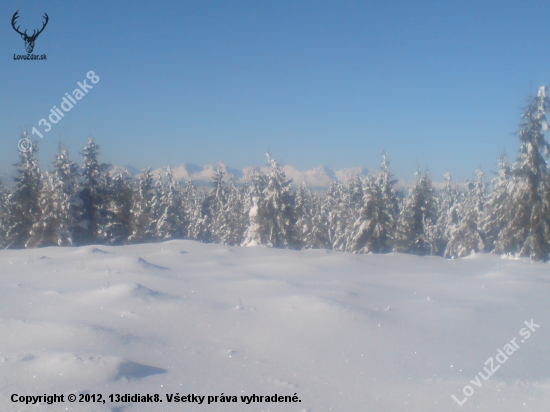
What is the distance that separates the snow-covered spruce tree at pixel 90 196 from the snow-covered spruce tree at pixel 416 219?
2541 centimetres

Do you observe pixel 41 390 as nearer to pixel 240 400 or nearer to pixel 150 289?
pixel 240 400

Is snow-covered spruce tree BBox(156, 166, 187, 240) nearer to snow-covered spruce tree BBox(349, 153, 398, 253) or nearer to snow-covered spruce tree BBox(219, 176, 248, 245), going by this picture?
snow-covered spruce tree BBox(219, 176, 248, 245)

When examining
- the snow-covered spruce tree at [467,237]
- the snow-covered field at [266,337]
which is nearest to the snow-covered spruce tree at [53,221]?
the snow-covered field at [266,337]

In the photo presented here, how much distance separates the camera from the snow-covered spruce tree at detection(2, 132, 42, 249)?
101 ft

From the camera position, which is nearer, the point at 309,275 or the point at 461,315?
the point at 461,315

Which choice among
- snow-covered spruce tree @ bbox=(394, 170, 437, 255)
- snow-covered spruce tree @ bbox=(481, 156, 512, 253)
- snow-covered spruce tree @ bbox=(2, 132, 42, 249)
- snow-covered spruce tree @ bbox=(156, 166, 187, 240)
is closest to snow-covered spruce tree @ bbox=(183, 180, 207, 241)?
snow-covered spruce tree @ bbox=(156, 166, 187, 240)

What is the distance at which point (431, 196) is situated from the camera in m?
36.7

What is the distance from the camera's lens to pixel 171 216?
40.2 metres

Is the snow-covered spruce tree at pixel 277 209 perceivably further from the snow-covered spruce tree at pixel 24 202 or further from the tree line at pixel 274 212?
the snow-covered spruce tree at pixel 24 202

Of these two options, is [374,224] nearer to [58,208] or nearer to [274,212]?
[274,212]

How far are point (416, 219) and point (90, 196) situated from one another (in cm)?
2770

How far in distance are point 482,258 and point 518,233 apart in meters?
6.53

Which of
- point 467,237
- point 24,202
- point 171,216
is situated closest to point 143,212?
point 171,216

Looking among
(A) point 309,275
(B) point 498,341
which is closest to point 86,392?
(B) point 498,341
